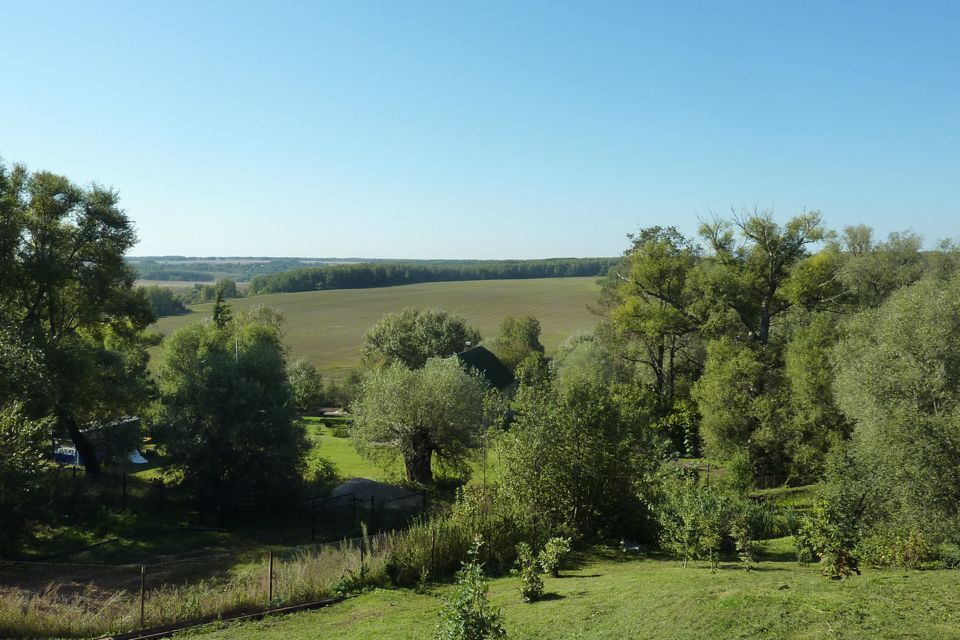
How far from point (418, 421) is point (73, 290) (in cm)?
1642

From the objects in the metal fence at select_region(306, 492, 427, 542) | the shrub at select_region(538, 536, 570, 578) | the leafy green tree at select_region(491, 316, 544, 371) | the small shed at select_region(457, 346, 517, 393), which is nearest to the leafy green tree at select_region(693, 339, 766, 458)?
the metal fence at select_region(306, 492, 427, 542)

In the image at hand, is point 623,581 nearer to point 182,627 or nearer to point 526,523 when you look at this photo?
point 526,523

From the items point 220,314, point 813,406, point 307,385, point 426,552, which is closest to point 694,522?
point 426,552

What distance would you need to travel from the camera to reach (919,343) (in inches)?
785

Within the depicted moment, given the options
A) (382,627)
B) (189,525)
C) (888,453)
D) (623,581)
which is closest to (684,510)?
(623,581)

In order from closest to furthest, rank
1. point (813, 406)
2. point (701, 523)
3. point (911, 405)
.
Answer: point (701, 523), point (911, 405), point (813, 406)

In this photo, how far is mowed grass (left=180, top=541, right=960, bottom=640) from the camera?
8.82 meters

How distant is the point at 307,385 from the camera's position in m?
50.8

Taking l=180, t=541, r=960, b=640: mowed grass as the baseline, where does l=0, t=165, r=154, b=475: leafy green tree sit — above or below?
above

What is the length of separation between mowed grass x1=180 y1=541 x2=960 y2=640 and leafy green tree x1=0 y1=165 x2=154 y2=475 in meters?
14.9

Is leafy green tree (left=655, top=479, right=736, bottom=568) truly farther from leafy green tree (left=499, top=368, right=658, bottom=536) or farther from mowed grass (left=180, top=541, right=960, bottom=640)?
leafy green tree (left=499, top=368, right=658, bottom=536)

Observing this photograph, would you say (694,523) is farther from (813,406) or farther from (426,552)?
(813,406)

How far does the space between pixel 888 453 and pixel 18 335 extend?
2710cm

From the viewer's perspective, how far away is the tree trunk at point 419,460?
29.3m
